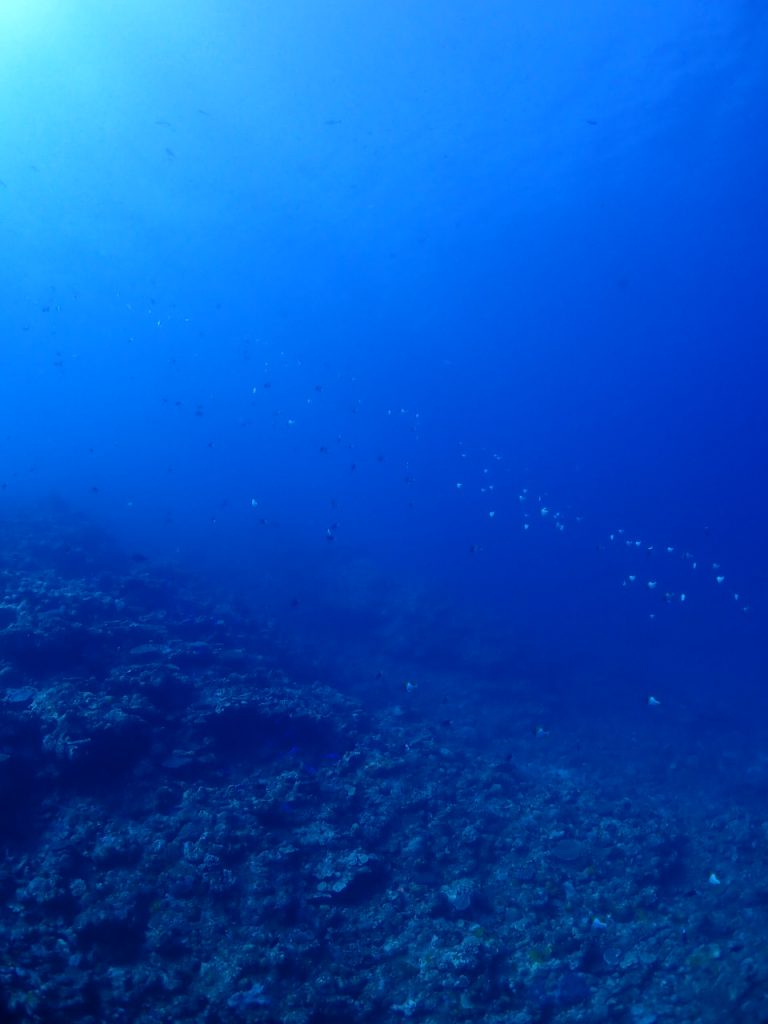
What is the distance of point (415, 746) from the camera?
41.0 ft

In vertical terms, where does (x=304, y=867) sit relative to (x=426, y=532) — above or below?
below

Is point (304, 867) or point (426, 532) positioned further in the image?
point (426, 532)

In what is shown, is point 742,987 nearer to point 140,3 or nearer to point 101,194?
point 140,3

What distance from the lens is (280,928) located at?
720 cm

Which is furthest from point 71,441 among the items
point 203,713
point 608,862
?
point 608,862

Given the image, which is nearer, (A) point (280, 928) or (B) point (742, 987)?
(B) point (742, 987)

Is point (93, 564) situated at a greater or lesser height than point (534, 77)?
lesser

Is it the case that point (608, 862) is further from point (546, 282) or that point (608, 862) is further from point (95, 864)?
point (546, 282)

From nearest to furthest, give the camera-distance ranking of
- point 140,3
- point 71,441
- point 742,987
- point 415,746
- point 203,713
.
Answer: point 742,987, point 203,713, point 415,746, point 140,3, point 71,441

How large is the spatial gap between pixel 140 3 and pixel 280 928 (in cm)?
4637

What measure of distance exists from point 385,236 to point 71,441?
143ft

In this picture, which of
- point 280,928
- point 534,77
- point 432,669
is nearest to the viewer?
point 280,928

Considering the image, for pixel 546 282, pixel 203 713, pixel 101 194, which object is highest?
A: pixel 546 282

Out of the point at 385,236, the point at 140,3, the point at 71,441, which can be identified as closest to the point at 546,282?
the point at 385,236
